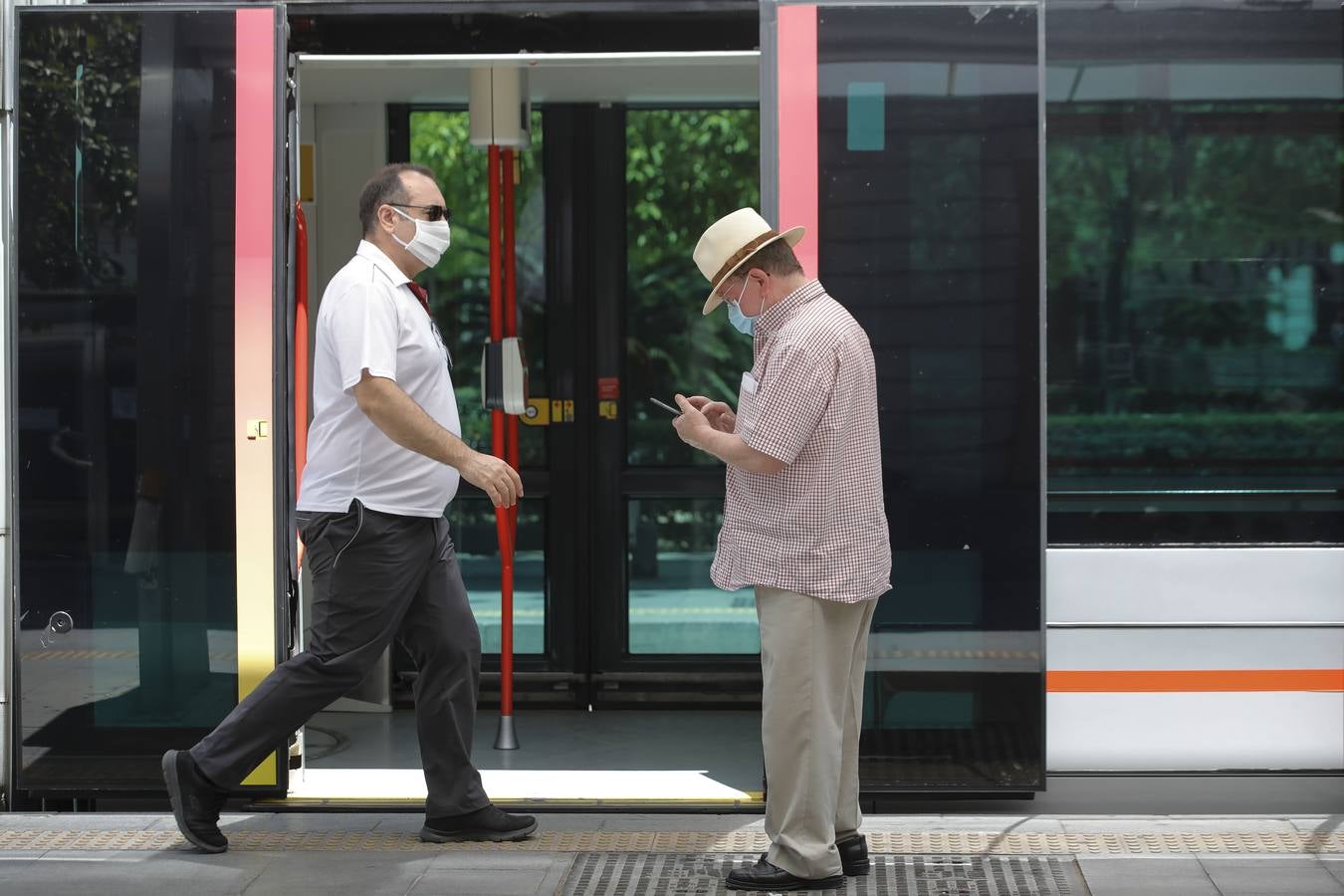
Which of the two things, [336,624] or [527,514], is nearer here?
[336,624]

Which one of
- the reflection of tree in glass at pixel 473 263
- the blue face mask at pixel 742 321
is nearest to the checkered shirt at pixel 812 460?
the blue face mask at pixel 742 321

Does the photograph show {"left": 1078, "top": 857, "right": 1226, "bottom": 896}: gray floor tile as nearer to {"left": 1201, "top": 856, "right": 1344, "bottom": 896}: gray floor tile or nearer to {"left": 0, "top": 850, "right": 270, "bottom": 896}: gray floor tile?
{"left": 1201, "top": 856, "right": 1344, "bottom": 896}: gray floor tile

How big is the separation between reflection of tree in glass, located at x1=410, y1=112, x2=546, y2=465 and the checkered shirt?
288 centimetres

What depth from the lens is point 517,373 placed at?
5.89 meters

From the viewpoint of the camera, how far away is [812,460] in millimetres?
4055

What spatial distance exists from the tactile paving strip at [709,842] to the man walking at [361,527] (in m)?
0.26

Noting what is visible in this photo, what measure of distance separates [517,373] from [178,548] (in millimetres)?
1374

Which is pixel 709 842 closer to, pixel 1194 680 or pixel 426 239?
pixel 1194 680

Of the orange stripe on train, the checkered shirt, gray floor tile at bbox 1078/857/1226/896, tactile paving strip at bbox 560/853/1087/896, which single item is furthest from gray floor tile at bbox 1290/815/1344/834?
the checkered shirt

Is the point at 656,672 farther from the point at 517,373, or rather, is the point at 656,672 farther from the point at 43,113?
the point at 43,113

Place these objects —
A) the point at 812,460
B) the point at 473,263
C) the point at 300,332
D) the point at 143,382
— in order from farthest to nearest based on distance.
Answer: the point at 473,263 → the point at 300,332 → the point at 143,382 → the point at 812,460

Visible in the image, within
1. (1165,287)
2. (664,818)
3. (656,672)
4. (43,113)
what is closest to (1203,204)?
(1165,287)

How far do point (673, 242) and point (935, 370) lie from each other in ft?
7.23

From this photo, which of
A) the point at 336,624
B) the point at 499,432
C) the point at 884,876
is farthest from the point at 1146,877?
the point at 499,432
